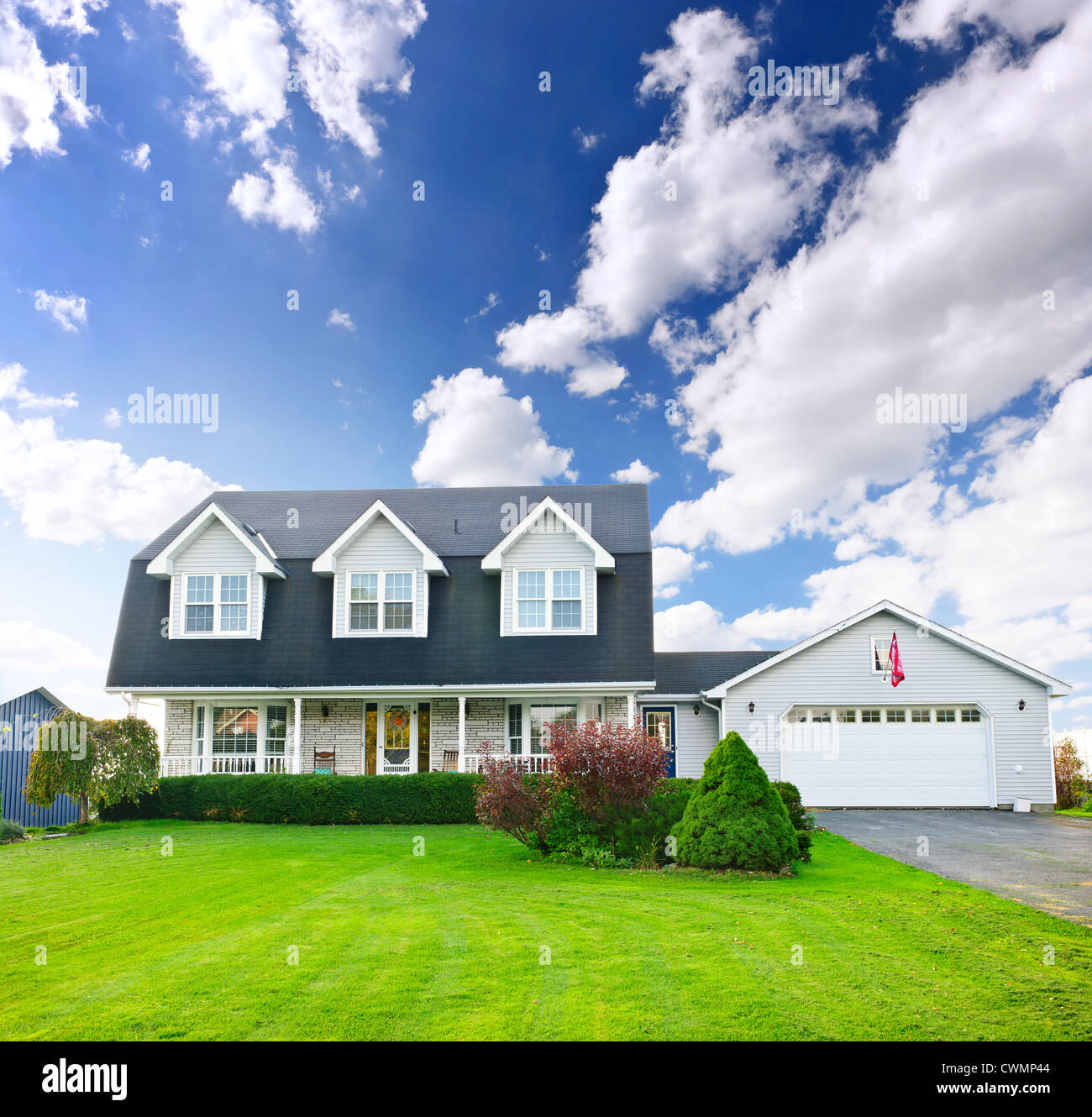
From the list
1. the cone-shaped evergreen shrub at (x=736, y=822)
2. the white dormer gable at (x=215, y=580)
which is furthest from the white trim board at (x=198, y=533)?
the cone-shaped evergreen shrub at (x=736, y=822)

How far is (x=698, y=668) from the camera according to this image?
1007 inches

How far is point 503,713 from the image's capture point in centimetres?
2195

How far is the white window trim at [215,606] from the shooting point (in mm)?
22234

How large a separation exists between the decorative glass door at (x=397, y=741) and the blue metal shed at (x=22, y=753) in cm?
768

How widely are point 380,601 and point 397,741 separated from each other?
3.84 m

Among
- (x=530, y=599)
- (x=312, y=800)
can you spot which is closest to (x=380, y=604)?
(x=530, y=599)

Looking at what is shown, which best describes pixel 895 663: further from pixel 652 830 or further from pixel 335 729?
pixel 335 729

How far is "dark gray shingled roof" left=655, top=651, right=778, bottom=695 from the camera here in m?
24.5

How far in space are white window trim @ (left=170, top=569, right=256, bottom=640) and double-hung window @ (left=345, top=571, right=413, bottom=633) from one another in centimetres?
277

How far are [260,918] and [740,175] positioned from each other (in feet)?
47.2

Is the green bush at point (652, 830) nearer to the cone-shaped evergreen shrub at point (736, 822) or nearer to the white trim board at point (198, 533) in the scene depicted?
the cone-shaped evergreen shrub at point (736, 822)

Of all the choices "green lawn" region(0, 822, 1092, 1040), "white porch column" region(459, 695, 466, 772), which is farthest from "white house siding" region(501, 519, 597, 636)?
"green lawn" region(0, 822, 1092, 1040)

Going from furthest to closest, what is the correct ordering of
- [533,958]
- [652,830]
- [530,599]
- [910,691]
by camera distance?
[910,691] → [530,599] → [652,830] → [533,958]

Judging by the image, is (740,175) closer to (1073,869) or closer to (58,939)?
(1073,869)
